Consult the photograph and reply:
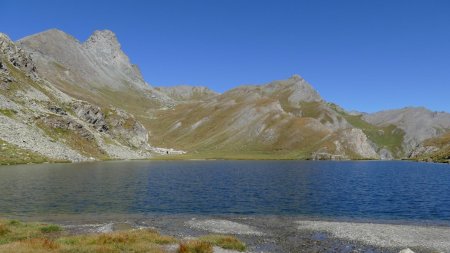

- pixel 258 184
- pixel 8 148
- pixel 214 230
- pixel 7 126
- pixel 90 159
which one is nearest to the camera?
pixel 214 230

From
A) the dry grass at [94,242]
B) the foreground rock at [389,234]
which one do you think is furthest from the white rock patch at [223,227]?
the dry grass at [94,242]

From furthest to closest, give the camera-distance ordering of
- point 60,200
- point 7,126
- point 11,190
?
point 7,126 → point 11,190 → point 60,200

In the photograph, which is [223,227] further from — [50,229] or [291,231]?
[50,229]

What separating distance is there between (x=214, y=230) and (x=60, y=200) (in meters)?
33.6

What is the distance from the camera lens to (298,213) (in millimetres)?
62375

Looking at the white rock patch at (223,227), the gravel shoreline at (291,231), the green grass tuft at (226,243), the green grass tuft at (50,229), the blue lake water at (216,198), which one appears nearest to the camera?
the green grass tuft at (226,243)

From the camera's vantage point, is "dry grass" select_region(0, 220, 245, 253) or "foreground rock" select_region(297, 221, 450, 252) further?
"foreground rock" select_region(297, 221, 450, 252)

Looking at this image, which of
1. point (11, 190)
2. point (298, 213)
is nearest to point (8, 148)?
point (11, 190)

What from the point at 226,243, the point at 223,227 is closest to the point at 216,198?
the point at 223,227

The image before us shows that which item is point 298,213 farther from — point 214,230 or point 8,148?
point 8,148

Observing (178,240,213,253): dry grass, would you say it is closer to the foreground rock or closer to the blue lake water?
the foreground rock

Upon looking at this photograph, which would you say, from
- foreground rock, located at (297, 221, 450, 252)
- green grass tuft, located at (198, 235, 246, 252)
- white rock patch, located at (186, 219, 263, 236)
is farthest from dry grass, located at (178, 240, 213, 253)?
foreground rock, located at (297, 221, 450, 252)

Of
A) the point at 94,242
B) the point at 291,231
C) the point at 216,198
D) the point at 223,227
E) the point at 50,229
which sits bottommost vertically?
the point at 223,227

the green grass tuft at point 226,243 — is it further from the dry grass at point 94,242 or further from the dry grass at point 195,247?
the dry grass at point 195,247
